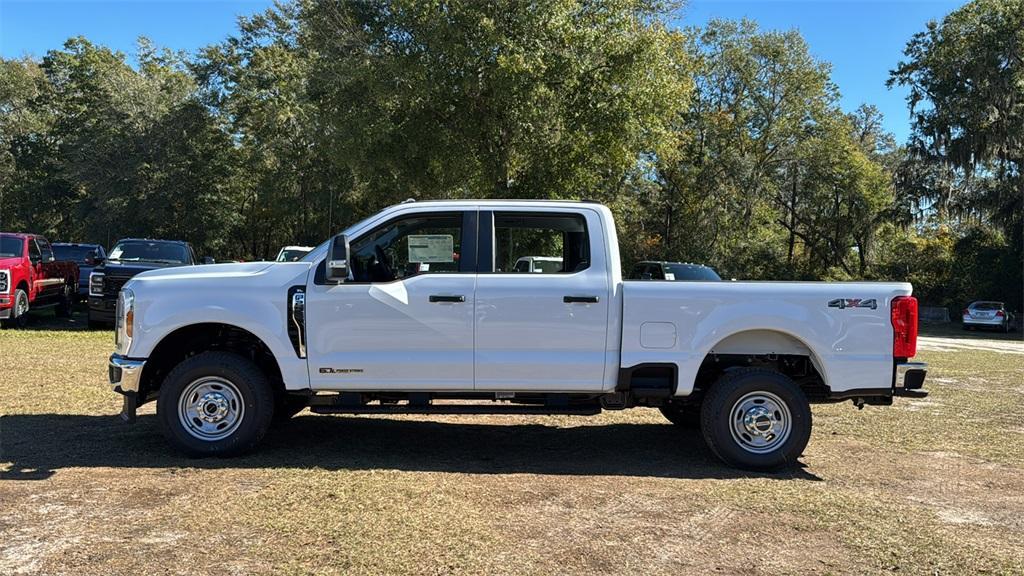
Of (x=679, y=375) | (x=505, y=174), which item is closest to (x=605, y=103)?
(x=505, y=174)

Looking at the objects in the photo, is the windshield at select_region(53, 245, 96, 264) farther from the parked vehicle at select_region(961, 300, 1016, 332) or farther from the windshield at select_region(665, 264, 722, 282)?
the parked vehicle at select_region(961, 300, 1016, 332)

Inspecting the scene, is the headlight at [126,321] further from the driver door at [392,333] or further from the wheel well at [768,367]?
the wheel well at [768,367]

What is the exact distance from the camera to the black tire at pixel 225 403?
5992mm

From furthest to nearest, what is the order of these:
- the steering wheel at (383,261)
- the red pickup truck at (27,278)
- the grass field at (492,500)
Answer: the red pickup truck at (27,278) → the steering wheel at (383,261) → the grass field at (492,500)

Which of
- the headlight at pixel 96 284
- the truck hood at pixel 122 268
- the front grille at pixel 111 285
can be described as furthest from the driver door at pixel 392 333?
the headlight at pixel 96 284

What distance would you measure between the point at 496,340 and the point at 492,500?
1270 mm

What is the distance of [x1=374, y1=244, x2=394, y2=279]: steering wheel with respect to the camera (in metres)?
6.17

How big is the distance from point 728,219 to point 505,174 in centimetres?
1986

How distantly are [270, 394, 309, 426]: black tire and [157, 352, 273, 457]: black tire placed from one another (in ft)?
1.57

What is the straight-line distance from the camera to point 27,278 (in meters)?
15.3

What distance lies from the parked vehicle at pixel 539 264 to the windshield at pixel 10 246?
12.8 meters

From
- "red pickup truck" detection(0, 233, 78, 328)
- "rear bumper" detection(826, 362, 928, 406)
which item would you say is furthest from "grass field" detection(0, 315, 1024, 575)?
"red pickup truck" detection(0, 233, 78, 328)

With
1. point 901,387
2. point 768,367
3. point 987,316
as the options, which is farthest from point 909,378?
point 987,316

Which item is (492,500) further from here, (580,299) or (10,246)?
(10,246)
